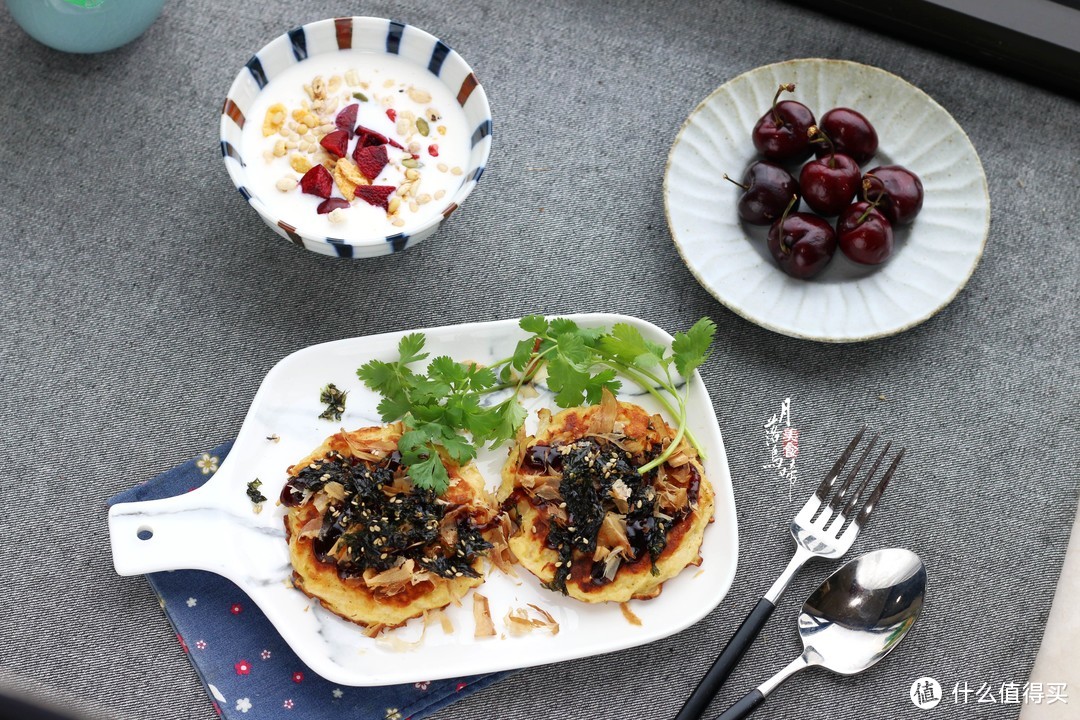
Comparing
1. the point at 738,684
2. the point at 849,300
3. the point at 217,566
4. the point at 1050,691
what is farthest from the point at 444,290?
the point at 1050,691

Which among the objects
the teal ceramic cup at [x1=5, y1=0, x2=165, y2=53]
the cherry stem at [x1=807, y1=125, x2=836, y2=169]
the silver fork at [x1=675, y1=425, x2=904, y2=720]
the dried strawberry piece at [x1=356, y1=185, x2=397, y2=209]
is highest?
the teal ceramic cup at [x1=5, y1=0, x2=165, y2=53]

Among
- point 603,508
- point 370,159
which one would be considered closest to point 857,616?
point 603,508

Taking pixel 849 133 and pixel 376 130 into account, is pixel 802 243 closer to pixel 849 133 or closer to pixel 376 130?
pixel 849 133

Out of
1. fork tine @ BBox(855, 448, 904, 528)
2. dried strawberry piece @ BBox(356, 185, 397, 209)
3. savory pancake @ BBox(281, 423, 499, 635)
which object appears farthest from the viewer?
fork tine @ BBox(855, 448, 904, 528)

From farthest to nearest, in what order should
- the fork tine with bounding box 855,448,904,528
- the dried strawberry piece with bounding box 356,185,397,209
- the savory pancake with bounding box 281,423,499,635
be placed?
1. the fork tine with bounding box 855,448,904,528
2. the dried strawberry piece with bounding box 356,185,397,209
3. the savory pancake with bounding box 281,423,499,635

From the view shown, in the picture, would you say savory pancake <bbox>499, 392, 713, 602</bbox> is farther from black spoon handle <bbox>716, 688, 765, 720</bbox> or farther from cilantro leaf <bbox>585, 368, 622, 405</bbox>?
black spoon handle <bbox>716, 688, 765, 720</bbox>

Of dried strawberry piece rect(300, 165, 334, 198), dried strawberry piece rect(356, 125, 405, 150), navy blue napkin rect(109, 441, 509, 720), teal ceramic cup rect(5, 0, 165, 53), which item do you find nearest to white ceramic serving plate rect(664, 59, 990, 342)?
dried strawberry piece rect(356, 125, 405, 150)

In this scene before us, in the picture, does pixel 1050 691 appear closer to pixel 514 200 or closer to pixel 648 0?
pixel 514 200
